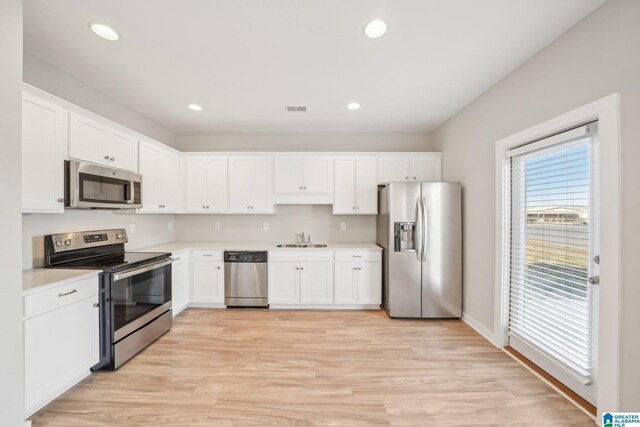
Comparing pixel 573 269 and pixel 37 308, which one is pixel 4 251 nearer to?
pixel 37 308

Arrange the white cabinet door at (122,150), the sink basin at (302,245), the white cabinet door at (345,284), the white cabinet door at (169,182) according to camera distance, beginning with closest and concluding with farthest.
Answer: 1. the white cabinet door at (122,150)
2. the white cabinet door at (169,182)
3. the white cabinet door at (345,284)
4. the sink basin at (302,245)

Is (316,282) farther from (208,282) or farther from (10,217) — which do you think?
(10,217)

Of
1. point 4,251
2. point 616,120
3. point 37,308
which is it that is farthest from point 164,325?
point 616,120

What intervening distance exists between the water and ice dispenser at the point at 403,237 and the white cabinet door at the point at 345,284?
0.70 m

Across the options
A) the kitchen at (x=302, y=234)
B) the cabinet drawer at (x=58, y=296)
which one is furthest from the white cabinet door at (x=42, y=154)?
the cabinet drawer at (x=58, y=296)

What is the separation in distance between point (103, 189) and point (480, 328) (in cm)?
418

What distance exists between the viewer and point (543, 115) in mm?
2145

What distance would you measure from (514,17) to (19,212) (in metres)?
3.40

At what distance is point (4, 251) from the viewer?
1.52 meters

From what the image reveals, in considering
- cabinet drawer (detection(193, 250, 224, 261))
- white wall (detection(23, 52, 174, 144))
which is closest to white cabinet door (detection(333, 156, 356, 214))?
cabinet drawer (detection(193, 250, 224, 261))

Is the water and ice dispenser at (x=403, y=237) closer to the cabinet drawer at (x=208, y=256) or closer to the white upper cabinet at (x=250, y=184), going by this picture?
the white upper cabinet at (x=250, y=184)

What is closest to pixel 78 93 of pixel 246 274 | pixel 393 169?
pixel 246 274

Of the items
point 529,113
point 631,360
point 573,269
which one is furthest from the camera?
point 529,113

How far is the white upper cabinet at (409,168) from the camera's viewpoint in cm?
405
